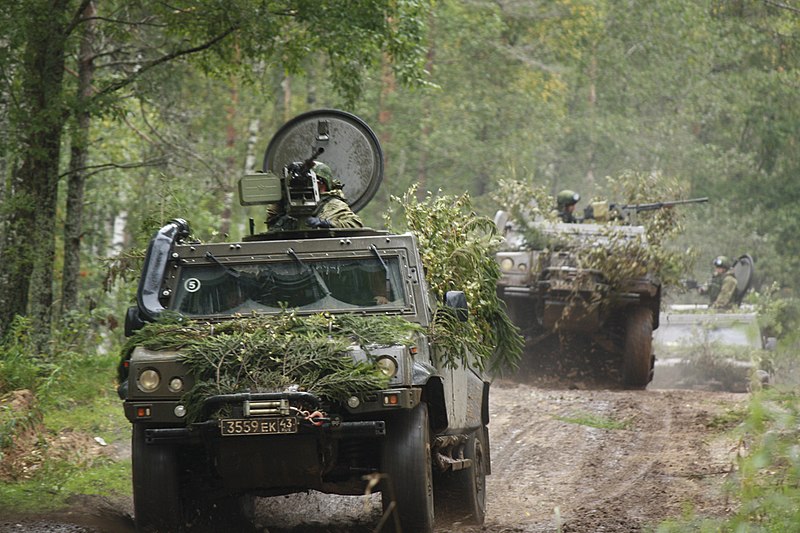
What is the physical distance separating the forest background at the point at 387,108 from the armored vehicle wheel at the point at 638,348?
2.51m

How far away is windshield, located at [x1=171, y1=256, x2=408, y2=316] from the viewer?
7.53 metres

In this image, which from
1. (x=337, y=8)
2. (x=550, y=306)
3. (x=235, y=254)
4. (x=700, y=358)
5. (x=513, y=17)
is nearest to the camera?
(x=235, y=254)

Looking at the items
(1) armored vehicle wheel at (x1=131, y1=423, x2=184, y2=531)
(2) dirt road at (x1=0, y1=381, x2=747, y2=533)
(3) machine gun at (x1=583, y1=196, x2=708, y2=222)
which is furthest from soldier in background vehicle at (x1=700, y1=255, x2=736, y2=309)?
(1) armored vehicle wheel at (x1=131, y1=423, x2=184, y2=531)

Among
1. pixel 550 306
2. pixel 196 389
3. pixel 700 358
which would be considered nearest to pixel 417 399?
pixel 196 389

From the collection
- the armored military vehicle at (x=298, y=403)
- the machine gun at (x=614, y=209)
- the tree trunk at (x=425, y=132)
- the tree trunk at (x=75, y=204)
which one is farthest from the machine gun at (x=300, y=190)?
the tree trunk at (x=425, y=132)

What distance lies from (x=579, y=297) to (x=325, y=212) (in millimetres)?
6572

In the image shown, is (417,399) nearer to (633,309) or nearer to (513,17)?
(633,309)

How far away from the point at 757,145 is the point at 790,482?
27.8 m

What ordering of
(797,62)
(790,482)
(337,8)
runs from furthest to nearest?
(797,62) → (337,8) → (790,482)

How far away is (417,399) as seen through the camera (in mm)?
6648

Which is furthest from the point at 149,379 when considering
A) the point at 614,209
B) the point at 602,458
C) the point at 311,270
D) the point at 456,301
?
the point at 614,209

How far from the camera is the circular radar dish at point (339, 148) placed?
33.6ft

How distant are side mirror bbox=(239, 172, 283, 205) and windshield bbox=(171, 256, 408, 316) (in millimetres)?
956

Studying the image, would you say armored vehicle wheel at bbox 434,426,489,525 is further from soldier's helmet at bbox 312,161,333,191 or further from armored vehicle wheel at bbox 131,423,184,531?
soldier's helmet at bbox 312,161,333,191
